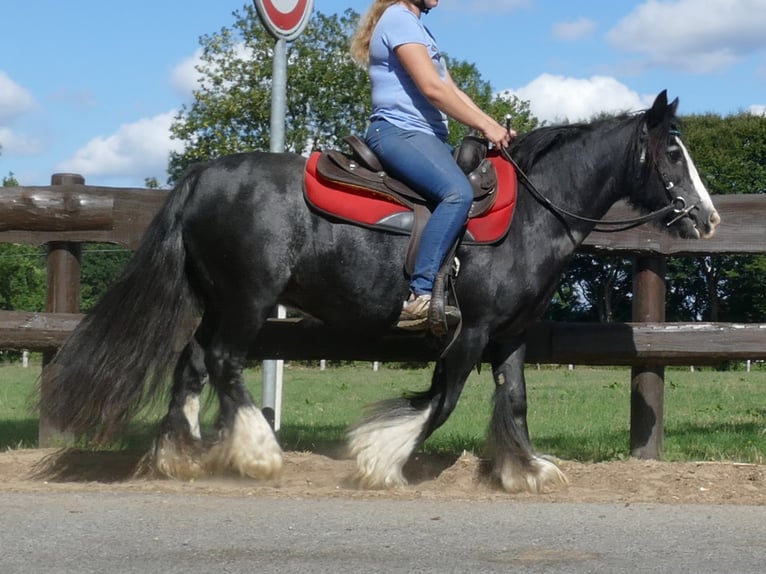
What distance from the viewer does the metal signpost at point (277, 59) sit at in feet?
24.1

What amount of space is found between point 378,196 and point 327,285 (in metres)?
0.58

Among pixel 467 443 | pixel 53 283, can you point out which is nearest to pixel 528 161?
pixel 467 443

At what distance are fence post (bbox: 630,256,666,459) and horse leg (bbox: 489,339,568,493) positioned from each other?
1320 millimetres

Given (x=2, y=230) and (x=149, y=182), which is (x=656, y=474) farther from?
(x=149, y=182)

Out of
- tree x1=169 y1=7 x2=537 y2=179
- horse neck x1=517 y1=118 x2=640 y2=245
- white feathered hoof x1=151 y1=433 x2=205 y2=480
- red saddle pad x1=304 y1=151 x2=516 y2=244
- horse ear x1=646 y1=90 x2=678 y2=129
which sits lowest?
white feathered hoof x1=151 y1=433 x2=205 y2=480

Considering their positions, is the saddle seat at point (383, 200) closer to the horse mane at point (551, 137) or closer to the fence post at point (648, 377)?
the horse mane at point (551, 137)

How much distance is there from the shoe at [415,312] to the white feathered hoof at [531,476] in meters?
0.95

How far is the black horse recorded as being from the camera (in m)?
6.50

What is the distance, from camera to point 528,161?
270 inches

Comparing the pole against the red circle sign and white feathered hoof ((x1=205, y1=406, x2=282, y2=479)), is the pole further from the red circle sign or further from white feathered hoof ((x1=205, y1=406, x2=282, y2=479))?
white feathered hoof ((x1=205, y1=406, x2=282, y2=479))

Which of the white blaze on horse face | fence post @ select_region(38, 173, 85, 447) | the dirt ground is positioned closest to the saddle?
the white blaze on horse face

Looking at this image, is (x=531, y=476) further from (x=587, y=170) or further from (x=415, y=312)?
(x=587, y=170)

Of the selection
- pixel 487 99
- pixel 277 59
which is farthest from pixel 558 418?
pixel 487 99

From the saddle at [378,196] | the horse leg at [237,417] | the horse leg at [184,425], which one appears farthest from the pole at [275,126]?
the saddle at [378,196]
